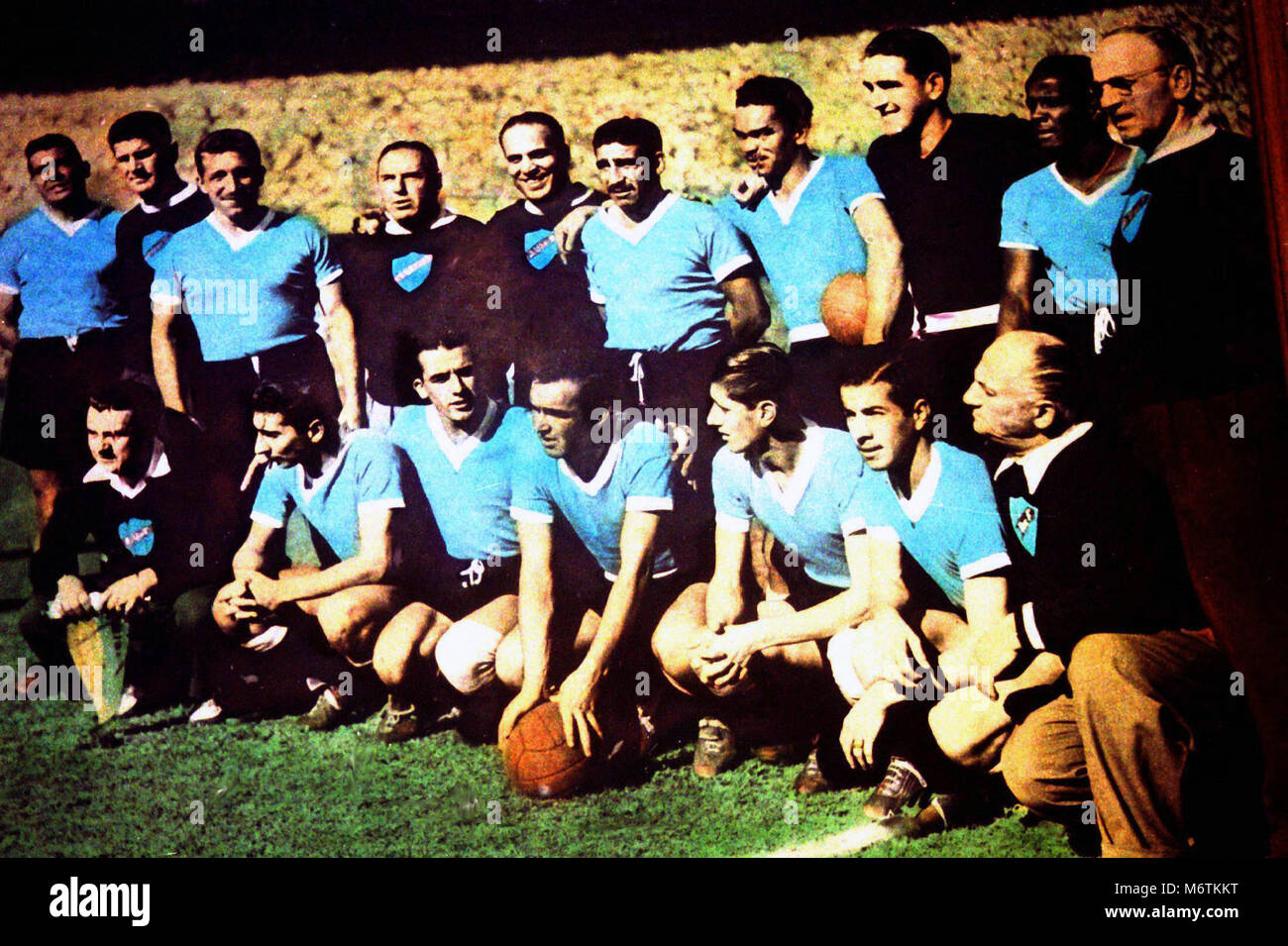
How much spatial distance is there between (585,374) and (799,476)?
2.98 ft

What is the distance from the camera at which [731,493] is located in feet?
12.8

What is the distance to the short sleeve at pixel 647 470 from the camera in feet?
12.9

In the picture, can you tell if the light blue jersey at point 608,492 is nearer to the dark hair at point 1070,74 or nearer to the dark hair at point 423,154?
the dark hair at point 423,154

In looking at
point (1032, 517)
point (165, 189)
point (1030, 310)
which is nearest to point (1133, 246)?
point (1030, 310)

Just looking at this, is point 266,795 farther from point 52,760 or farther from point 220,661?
point 52,760

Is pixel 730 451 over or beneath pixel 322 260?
beneath

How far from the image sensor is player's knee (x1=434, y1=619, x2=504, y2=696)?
153 inches

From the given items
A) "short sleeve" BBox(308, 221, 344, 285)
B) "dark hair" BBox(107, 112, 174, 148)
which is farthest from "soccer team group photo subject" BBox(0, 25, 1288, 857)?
"dark hair" BBox(107, 112, 174, 148)

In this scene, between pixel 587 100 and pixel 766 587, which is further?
pixel 587 100

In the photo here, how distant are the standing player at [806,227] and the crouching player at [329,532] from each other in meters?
1.61

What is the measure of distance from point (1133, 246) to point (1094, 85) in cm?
67

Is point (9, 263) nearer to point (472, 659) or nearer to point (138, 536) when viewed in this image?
A: point (138, 536)

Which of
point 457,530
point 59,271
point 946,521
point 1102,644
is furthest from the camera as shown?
point 59,271

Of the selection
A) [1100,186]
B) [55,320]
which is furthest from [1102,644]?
[55,320]
